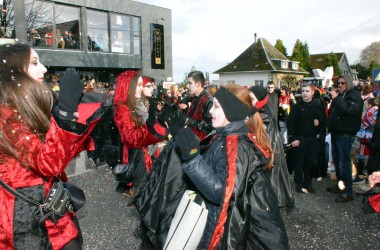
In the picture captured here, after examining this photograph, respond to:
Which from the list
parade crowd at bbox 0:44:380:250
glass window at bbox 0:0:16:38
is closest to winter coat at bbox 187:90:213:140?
parade crowd at bbox 0:44:380:250

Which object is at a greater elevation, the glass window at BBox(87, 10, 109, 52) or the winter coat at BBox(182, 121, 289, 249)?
the glass window at BBox(87, 10, 109, 52)

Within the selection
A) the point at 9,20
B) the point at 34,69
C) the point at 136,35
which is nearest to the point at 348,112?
the point at 34,69

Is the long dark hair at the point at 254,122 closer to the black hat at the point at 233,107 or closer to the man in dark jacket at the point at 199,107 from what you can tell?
the black hat at the point at 233,107

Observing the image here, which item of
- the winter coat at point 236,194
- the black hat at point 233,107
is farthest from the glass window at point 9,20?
the winter coat at point 236,194

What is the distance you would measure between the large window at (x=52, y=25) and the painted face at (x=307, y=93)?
1582cm

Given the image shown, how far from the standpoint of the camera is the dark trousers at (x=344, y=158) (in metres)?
5.15

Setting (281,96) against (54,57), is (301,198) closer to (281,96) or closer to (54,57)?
(281,96)

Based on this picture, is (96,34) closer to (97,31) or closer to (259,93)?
(97,31)

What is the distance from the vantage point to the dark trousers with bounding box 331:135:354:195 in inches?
203

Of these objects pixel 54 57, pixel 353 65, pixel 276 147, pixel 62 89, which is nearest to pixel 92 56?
pixel 54 57

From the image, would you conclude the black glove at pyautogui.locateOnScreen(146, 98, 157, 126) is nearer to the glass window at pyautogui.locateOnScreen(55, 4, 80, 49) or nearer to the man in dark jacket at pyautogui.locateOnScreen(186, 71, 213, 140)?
the man in dark jacket at pyautogui.locateOnScreen(186, 71, 213, 140)

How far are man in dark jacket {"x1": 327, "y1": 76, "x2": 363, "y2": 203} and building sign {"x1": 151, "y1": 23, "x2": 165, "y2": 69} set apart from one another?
1981cm

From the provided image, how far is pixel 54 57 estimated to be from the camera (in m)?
17.7

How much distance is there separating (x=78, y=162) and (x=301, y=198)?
543 cm
